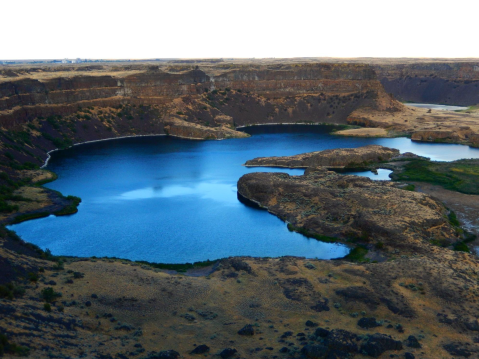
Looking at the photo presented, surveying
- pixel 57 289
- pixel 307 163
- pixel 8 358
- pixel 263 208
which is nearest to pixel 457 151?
pixel 307 163

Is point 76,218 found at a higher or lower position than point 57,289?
lower

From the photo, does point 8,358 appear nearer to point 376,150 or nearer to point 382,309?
point 382,309

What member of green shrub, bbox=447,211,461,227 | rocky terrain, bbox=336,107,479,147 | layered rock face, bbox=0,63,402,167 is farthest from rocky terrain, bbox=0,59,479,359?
rocky terrain, bbox=336,107,479,147

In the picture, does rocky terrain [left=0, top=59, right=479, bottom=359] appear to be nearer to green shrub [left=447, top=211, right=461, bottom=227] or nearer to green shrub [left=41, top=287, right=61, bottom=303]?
green shrub [left=41, top=287, right=61, bottom=303]

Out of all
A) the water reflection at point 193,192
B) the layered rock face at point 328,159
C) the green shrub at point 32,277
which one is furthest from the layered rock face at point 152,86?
the green shrub at point 32,277

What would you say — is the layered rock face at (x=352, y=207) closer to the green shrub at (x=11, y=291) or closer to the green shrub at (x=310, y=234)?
the green shrub at (x=310, y=234)

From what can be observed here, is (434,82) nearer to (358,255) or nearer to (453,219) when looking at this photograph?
(453,219)

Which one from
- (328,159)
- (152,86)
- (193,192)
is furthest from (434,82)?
(193,192)
